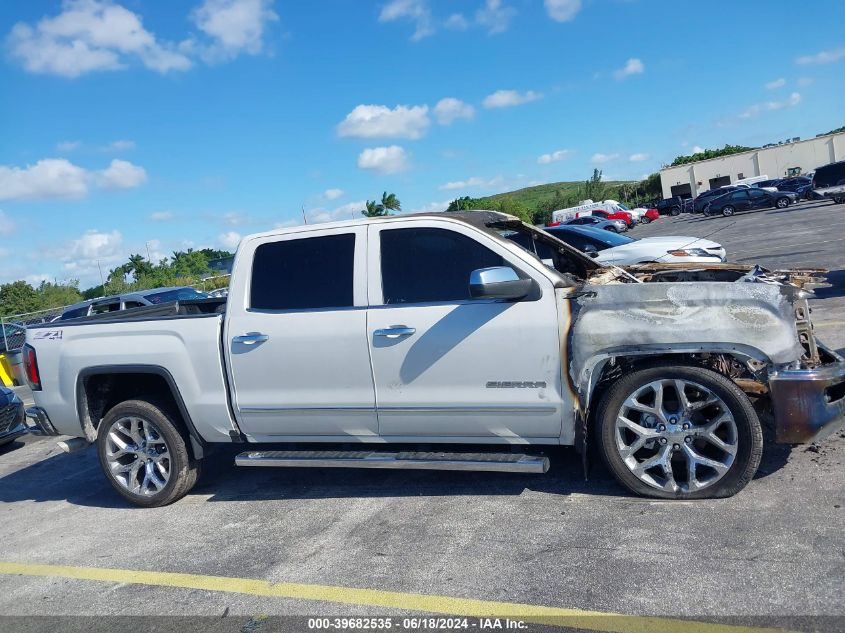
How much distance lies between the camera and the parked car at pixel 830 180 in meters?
28.4

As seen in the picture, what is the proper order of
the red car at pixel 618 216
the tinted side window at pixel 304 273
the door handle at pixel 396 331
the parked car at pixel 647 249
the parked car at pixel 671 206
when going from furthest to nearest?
the parked car at pixel 671 206, the red car at pixel 618 216, the parked car at pixel 647 249, the tinted side window at pixel 304 273, the door handle at pixel 396 331

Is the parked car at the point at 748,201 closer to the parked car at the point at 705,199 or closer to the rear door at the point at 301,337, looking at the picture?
the parked car at the point at 705,199

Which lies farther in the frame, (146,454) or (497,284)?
(146,454)

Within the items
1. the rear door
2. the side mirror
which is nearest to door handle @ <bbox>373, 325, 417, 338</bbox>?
the rear door

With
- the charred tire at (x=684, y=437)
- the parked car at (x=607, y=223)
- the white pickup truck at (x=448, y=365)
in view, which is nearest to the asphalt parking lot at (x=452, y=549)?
the charred tire at (x=684, y=437)

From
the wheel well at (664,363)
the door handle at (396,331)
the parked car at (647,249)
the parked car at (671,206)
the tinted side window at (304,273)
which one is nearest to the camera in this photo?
the wheel well at (664,363)

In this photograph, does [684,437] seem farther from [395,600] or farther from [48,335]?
[48,335]

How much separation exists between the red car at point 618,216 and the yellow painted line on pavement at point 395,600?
43.4 m

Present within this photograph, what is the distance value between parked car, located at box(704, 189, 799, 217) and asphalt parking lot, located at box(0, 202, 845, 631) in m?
39.1

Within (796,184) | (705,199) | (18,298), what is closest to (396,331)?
(705,199)

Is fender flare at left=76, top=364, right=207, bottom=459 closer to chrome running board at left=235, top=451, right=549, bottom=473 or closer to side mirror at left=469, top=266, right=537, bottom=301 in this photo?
chrome running board at left=235, top=451, right=549, bottom=473

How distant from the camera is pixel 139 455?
562 centimetres

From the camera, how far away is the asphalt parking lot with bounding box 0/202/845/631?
3385 millimetres

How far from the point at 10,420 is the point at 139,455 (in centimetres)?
412
